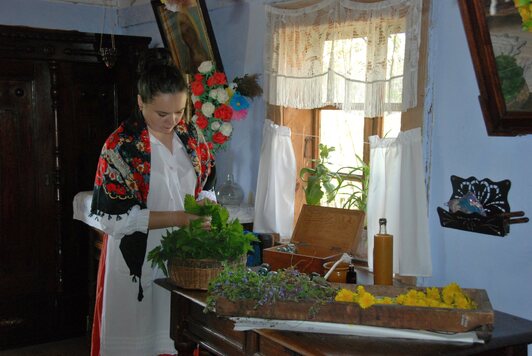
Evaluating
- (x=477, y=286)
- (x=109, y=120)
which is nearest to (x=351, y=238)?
(x=477, y=286)

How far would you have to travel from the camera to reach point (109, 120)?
4980 mm

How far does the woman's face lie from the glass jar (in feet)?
3.94

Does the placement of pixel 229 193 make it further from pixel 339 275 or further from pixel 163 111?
pixel 339 275

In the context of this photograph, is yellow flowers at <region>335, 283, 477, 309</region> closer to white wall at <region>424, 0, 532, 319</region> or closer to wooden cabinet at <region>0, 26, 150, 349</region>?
white wall at <region>424, 0, 532, 319</region>

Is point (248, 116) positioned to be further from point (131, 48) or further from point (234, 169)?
point (131, 48)

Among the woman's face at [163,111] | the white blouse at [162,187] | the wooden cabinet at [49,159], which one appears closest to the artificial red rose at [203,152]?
the white blouse at [162,187]

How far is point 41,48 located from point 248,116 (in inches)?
60.9

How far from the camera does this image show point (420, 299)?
2.15 meters

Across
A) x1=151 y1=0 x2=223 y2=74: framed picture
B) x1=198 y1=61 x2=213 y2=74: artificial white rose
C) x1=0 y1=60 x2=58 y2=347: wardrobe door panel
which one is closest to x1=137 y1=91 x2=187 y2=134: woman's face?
x1=198 y1=61 x2=213 y2=74: artificial white rose

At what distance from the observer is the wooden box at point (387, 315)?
1992 millimetres

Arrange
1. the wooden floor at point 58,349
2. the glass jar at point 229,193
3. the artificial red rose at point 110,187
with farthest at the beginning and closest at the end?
1. the wooden floor at point 58,349
2. the glass jar at point 229,193
3. the artificial red rose at point 110,187

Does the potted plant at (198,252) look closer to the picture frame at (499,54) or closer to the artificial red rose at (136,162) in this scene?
the artificial red rose at (136,162)

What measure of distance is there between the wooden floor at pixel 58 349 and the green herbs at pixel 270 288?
9.18 ft

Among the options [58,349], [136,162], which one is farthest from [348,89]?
[58,349]
